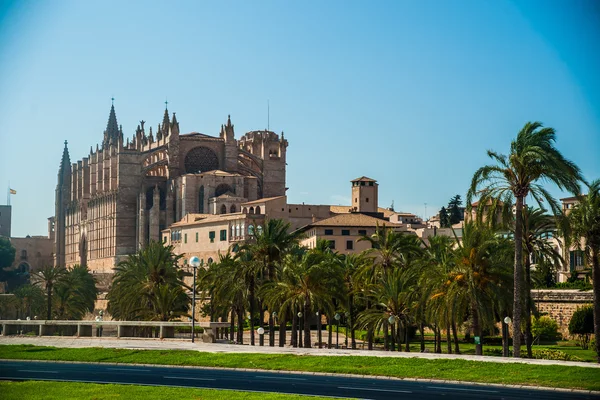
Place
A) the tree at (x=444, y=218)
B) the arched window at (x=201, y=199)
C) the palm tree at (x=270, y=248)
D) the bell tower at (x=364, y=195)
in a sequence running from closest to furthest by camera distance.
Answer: the palm tree at (x=270, y=248) < the bell tower at (x=364, y=195) < the arched window at (x=201, y=199) < the tree at (x=444, y=218)

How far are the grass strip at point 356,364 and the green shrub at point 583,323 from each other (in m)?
25.3

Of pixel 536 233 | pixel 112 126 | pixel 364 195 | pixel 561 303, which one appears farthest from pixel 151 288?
pixel 112 126

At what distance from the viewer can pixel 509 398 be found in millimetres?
24359

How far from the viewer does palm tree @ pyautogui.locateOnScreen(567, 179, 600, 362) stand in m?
39.3

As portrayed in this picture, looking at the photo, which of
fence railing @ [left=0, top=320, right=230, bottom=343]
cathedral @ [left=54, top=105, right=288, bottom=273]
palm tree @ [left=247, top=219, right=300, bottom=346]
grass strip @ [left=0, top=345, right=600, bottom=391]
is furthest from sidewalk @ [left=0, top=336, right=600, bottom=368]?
cathedral @ [left=54, top=105, right=288, bottom=273]

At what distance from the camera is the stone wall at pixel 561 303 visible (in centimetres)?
5700

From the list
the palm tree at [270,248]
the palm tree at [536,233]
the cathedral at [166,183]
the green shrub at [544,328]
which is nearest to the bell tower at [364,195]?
the cathedral at [166,183]

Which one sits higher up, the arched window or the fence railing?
the arched window

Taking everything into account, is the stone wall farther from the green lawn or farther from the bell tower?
the bell tower

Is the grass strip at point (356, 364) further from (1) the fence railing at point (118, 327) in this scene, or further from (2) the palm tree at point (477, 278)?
(2) the palm tree at point (477, 278)

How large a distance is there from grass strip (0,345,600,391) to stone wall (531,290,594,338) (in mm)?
27468

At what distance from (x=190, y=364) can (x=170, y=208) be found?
89.8m

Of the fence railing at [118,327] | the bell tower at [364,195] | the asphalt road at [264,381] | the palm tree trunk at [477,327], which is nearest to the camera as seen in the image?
the asphalt road at [264,381]

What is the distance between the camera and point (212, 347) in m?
37.1
